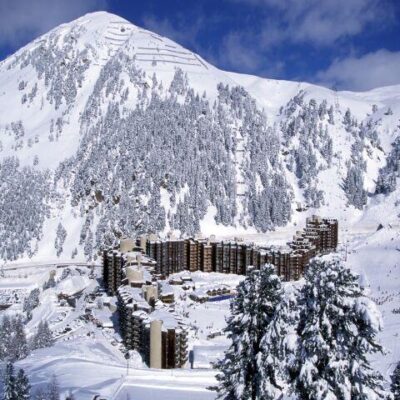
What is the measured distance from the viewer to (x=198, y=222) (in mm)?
143875

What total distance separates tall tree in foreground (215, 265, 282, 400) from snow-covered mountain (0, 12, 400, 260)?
388 ft

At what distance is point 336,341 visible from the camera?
51.5ft

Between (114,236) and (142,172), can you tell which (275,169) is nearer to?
(142,172)

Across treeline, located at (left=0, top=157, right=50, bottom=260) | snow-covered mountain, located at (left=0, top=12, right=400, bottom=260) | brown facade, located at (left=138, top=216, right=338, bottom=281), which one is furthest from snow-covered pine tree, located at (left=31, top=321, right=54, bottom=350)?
treeline, located at (left=0, top=157, right=50, bottom=260)

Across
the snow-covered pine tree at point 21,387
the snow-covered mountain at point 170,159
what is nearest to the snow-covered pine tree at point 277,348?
the snow-covered pine tree at point 21,387

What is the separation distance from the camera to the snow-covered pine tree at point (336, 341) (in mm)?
15508

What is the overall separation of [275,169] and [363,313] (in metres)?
156

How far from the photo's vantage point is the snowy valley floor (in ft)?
181

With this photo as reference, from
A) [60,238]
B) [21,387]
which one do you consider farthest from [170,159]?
[21,387]

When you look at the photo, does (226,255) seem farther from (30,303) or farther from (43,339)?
(43,339)

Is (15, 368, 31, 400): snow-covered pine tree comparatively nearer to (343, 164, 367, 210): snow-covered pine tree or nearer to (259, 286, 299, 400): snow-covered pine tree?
(259, 286, 299, 400): snow-covered pine tree

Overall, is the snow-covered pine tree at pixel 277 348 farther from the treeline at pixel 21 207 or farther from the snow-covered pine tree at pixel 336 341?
the treeline at pixel 21 207

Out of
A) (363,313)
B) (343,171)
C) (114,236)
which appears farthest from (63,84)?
(363,313)

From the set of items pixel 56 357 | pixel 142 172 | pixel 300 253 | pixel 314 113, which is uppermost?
pixel 314 113
